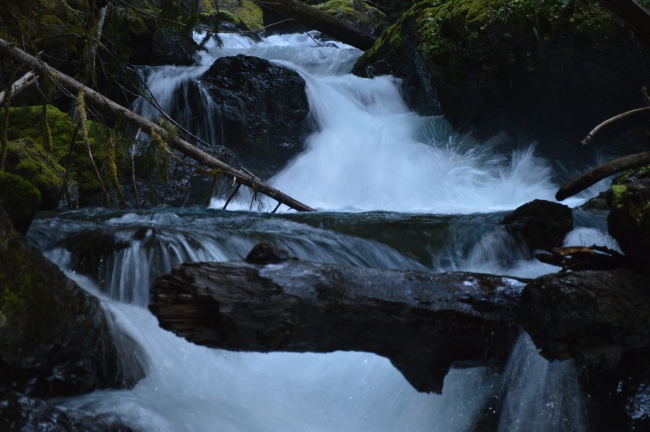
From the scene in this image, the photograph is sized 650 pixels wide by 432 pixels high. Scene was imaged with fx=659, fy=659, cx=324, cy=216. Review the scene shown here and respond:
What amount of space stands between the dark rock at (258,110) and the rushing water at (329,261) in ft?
4.72

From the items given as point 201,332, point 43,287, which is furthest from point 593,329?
point 43,287

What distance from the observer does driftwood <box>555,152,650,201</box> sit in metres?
4.16

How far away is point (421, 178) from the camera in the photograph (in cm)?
1198

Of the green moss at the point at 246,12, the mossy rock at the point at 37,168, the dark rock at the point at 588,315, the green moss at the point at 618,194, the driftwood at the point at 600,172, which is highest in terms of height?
the green moss at the point at 246,12

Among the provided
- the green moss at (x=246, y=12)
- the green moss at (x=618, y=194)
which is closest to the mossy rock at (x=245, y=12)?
the green moss at (x=246, y=12)

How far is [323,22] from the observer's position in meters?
14.4

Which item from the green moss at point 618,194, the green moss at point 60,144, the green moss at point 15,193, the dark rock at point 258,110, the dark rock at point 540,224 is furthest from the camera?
the dark rock at point 258,110

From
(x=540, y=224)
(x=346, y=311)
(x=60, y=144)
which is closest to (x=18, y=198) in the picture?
(x=346, y=311)

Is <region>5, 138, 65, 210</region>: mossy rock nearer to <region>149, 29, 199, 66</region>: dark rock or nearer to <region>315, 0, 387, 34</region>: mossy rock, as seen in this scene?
<region>149, 29, 199, 66</region>: dark rock

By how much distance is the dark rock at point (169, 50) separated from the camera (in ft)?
45.4

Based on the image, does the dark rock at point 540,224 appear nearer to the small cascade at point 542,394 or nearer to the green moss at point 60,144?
the small cascade at point 542,394

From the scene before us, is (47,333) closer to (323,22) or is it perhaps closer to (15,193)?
(15,193)

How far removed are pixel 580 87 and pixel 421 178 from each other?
3063 millimetres

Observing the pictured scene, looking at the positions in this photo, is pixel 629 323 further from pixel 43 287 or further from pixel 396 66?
pixel 396 66
